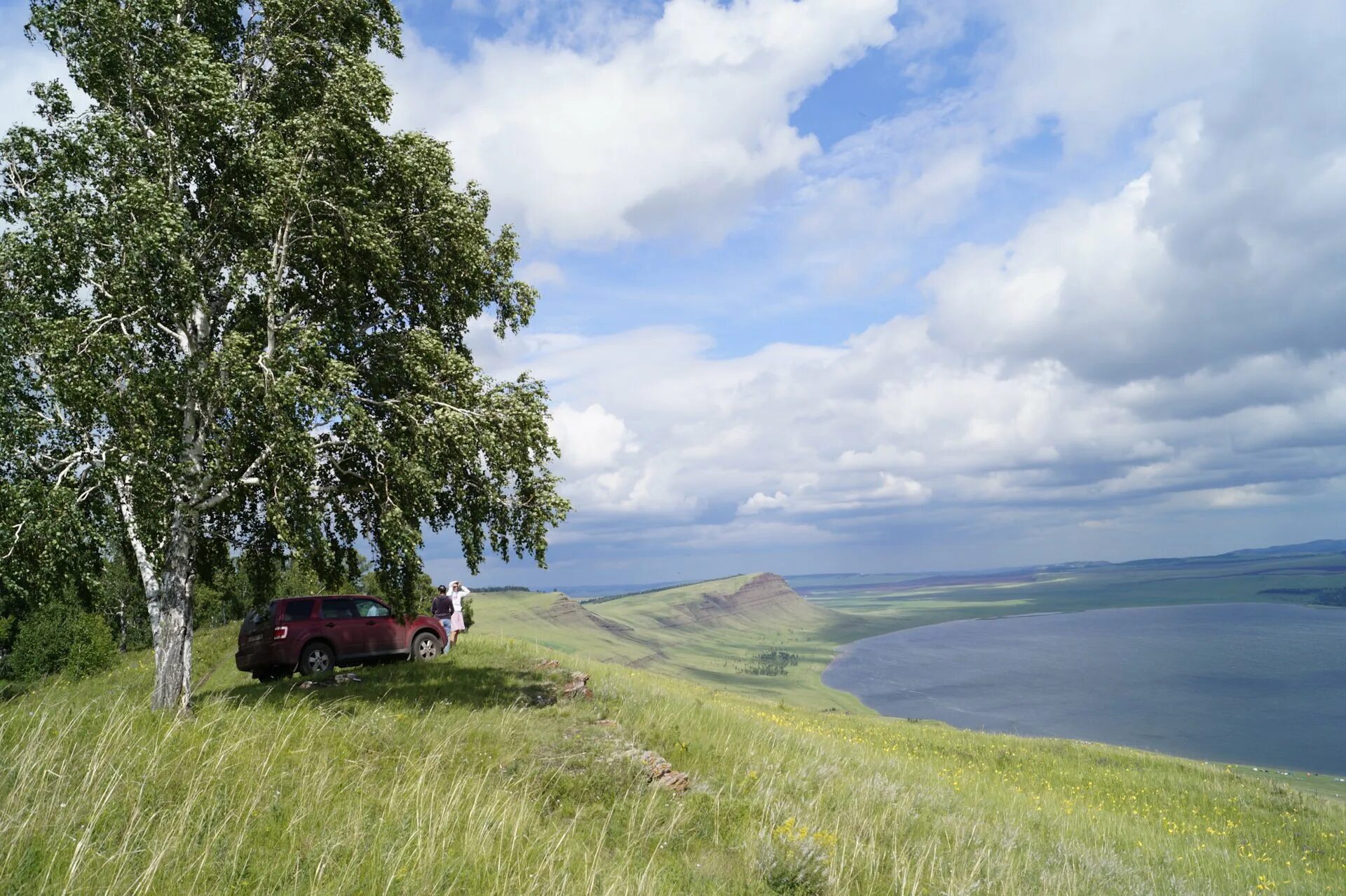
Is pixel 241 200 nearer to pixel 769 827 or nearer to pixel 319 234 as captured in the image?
pixel 319 234

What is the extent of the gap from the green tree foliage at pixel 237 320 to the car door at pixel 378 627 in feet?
15.4

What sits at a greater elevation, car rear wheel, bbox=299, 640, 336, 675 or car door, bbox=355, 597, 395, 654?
car door, bbox=355, 597, 395, 654

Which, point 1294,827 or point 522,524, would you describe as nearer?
point 522,524

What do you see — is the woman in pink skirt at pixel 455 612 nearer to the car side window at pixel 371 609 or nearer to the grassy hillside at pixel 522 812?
the car side window at pixel 371 609

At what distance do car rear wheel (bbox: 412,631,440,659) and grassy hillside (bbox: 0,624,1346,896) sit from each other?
2.82 metres

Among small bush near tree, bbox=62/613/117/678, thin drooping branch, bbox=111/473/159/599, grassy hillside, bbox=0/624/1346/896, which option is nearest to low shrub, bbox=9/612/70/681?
small bush near tree, bbox=62/613/117/678

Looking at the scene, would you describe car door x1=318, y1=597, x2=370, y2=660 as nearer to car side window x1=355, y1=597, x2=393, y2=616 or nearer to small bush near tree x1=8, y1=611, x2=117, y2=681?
car side window x1=355, y1=597, x2=393, y2=616

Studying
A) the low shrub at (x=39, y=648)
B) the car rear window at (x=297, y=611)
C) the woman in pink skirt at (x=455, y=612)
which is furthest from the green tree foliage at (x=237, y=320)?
the low shrub at (x=39, y=648)

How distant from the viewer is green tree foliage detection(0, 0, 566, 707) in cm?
1155

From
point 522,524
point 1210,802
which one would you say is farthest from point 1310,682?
point 522,524

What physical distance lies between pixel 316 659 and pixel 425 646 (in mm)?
3364

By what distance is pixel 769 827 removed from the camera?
8.43m

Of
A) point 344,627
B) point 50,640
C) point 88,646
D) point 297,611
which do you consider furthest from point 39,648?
A: point 344,627

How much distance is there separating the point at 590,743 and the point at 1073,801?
1456cm
